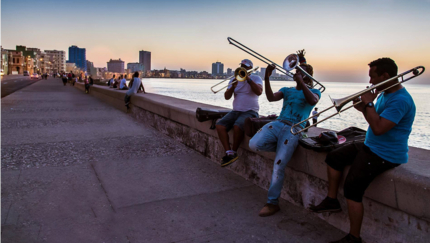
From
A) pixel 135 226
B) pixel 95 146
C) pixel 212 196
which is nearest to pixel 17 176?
pixel 95 146

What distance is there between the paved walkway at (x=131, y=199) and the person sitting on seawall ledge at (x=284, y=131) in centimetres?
28

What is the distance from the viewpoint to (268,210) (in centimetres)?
344

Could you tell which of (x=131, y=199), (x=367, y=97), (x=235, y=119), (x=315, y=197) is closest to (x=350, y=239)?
(x=315, y=197)

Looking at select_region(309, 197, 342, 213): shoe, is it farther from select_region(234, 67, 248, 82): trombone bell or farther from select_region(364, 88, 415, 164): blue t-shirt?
select_region(234, 67, 248, 82): trombone bell

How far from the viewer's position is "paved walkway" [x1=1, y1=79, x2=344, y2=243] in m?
3.00

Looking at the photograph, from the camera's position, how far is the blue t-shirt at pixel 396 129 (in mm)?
2537

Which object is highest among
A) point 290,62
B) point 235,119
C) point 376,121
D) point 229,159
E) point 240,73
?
point 290,62

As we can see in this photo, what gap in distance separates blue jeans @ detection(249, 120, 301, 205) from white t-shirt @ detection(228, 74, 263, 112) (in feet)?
3.57

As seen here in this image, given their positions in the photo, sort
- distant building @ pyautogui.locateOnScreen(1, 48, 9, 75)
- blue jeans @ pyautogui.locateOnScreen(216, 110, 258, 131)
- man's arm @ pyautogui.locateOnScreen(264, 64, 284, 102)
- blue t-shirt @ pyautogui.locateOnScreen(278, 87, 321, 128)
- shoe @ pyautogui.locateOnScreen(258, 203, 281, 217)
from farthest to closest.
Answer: distant building @ pyautogui.locateOnScreen(1, 48, 9, 75) → blue jeans @ pyautogui.locateOnScreen(216, 110, 258, 131) → man's arm @ pyautogui.locateOnScreen(264, 64, 284, 102) → blue t-shirt @ pyautogui.locateOnScreen(278, 87, 321, 128) → shoe @ pyautogui.locateOnScreen(258, 203, 281, 217)

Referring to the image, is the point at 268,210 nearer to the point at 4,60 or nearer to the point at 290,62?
the point at 290,62

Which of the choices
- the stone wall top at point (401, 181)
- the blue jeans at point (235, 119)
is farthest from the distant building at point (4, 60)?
the stone wall top at point (401, 181)

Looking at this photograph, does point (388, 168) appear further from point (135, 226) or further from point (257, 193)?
point (135, 226)

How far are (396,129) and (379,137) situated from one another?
14 centimetres

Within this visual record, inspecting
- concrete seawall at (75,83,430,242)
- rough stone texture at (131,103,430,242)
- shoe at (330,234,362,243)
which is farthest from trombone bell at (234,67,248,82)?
shoe at (330,234,362,243)
